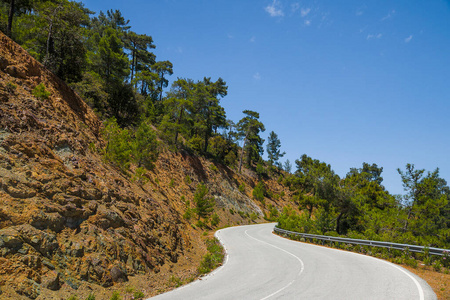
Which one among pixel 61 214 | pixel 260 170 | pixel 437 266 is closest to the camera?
pixel 61 214

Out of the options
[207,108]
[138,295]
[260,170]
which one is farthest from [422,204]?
[260,170]

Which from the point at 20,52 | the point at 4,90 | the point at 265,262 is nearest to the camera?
the point at 4,90

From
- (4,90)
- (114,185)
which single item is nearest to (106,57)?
(4,90)

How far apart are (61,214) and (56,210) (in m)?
0.23

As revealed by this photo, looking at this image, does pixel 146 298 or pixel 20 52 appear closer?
pixel 146 298

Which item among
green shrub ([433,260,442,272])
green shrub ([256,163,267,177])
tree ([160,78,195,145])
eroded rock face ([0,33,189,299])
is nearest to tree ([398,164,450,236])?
green shrub ([433,260,442,272])

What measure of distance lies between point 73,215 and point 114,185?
435cm

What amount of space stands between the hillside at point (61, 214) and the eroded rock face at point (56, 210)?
26 mm

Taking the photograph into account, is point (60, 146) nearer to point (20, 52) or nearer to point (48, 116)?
point (48, 116)

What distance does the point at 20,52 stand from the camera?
545 inches

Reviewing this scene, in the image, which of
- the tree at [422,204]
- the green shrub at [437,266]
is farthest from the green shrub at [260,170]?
the green shrub at [437,266]

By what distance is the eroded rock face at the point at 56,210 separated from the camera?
6.41m

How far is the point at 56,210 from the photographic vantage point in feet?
25.9

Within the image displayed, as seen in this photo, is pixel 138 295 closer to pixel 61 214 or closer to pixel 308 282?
pixel 61 214
